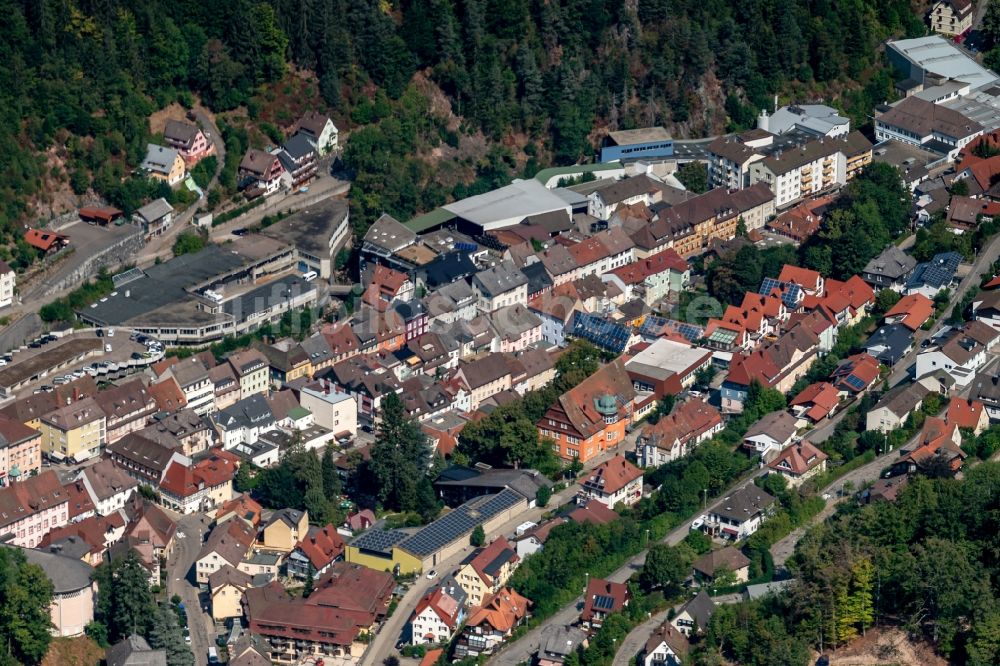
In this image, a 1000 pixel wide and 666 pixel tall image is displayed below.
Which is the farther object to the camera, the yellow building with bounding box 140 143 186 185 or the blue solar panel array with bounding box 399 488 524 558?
the yellow building with bounding box 140 143 186 185

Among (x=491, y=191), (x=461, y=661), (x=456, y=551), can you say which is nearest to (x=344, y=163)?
(x=491, y=191)

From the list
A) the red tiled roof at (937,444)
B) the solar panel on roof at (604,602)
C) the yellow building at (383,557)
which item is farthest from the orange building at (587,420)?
the red tiled roof at (937,444)

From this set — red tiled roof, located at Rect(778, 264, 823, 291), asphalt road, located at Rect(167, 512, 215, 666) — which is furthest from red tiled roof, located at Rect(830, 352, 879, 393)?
asphalt road, located at Rect(167, 512, 215, 666)

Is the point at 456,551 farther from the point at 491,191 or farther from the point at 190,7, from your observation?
the point at 190,7

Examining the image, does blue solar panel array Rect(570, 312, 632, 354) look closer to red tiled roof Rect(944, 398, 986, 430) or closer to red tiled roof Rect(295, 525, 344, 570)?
red tiled roof Rect(944, 398, 986, 430)

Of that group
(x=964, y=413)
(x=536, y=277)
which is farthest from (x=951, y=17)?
(x=964, y=413)
